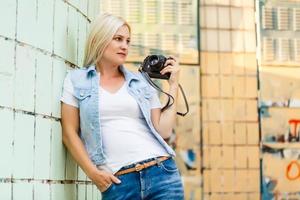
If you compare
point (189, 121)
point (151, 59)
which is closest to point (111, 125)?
point (151, 59)

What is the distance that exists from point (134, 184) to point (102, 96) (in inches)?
15.2

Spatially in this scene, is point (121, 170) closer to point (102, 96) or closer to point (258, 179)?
point (102, 96)

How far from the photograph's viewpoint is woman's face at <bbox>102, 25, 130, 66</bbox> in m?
3.05

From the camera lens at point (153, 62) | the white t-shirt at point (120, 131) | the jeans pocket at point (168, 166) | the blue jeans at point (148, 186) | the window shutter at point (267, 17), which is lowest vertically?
the blue jeans at point (148, 186)

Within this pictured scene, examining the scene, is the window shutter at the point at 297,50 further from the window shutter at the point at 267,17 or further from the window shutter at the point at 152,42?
the window shutter at the point at 152,42

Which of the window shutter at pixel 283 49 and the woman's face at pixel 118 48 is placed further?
the window shutter at pixel 283 49

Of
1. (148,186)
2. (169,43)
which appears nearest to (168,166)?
(148,186)

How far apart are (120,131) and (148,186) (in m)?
0.25

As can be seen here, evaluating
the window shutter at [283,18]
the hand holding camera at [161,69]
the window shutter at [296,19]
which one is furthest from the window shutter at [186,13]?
the hand holding camera at [161,69]

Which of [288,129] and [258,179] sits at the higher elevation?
[288,129]

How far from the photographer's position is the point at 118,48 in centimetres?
305

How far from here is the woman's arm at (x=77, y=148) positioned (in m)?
2.91

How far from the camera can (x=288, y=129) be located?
24.4 feet

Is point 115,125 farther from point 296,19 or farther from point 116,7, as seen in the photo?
point 296,19
